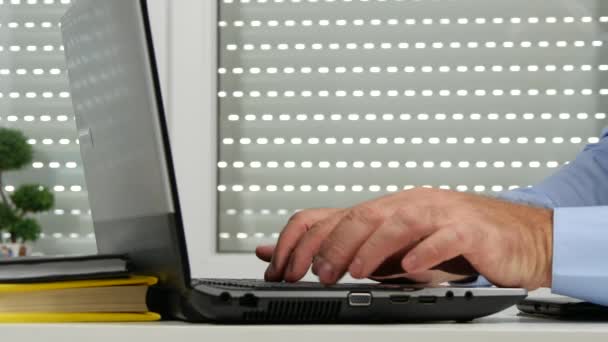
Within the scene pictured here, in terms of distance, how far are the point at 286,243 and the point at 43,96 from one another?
1.87m

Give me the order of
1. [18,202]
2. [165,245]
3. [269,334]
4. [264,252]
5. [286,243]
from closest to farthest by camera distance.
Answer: [269,334] < [165,245] < [286,243] < [264,252] < [18,202]

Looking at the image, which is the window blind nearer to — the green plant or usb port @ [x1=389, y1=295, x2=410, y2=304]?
the green plant

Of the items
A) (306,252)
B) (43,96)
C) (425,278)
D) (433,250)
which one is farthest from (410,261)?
(43,96)

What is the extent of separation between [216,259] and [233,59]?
1.78 ft

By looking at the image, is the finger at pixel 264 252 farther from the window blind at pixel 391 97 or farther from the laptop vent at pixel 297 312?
the window blind at pixel 391 97

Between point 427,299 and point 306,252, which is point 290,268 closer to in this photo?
point 306,252

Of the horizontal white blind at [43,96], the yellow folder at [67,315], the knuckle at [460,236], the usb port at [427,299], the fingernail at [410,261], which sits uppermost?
the horizontal white blind at [43,96]

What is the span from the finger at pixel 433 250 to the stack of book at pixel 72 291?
17 cm

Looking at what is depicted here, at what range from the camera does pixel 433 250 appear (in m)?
0.61

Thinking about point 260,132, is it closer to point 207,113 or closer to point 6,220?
point 207,113

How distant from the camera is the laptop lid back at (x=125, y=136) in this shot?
1.74 ft

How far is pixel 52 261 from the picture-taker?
1.97ft

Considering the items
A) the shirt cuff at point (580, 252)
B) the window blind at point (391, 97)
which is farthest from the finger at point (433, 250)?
the window blind at point (391, 97)

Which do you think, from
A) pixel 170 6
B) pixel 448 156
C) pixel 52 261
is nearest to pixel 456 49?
pixel 448 156
